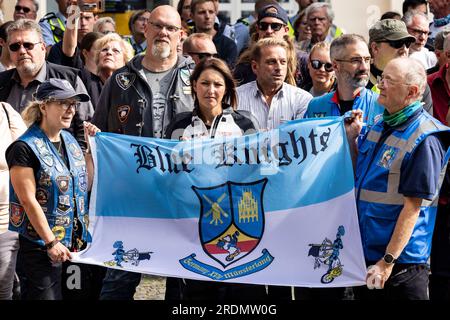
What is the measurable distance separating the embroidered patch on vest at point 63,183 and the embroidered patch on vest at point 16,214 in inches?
12.2

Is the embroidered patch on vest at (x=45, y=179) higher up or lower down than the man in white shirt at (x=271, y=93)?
lower down

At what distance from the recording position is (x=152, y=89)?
8062 mm

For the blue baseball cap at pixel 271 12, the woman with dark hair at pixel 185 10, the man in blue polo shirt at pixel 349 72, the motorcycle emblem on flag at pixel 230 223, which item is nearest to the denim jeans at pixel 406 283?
the motorcycle emblem on flag at pixel 230 223

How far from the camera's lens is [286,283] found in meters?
6.87

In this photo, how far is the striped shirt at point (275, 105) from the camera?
799 centimetres

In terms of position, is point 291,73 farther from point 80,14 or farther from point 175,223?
point 80,14

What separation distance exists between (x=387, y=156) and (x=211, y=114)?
60.8 inches

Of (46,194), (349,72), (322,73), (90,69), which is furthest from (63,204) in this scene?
(90,69)

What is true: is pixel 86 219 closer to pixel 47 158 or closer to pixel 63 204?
pixel 63 204

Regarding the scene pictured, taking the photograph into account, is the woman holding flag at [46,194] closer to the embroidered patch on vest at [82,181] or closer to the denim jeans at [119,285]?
the embroidered patch on vest at [82,181]

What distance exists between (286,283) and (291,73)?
2.43m

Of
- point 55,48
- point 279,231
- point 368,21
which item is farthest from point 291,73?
point 368,21

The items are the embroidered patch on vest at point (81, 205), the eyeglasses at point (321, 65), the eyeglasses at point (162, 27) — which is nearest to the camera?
the embroidered patch on vest at point (81, 205)

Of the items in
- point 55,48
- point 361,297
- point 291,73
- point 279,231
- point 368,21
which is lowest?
point 361,297
